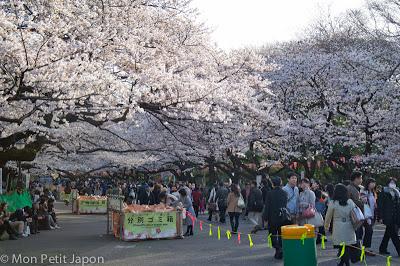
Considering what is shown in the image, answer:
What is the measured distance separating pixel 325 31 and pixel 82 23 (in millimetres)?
25039

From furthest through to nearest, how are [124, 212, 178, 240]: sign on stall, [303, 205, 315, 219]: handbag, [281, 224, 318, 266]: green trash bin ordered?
[124, 212, 178, 240]: sign on stall, [303, 205, 315, 219]: handbag, [281, 224, 318, 266]: green trash bin

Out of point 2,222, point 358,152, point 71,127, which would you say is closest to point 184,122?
point 71,127

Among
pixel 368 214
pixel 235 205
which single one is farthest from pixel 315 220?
pixel 235 205

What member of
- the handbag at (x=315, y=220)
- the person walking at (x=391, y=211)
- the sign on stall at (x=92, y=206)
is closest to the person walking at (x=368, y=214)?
the person walking at (x=391, y=211)

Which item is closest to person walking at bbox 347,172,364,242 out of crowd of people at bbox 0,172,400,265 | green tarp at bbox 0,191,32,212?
crowd of people at bbox 0,172,400,265

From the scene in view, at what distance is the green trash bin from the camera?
6941 mm

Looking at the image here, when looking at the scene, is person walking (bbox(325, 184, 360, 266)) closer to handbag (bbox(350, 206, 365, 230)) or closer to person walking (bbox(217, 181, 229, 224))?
handbag (bbox(350, 206, 365, 230))

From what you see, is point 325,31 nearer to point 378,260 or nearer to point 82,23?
point 82,23

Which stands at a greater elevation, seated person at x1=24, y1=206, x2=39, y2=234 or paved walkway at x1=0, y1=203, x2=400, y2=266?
seated person at x1=24, y1=206, x2=39, y2=234

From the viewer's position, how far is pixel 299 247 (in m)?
6.95

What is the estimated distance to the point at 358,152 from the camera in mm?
30656

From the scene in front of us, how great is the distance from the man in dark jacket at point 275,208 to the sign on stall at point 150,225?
17.1 feet

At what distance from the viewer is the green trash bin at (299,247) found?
694 cm

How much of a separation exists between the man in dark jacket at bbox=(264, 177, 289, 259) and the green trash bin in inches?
119
